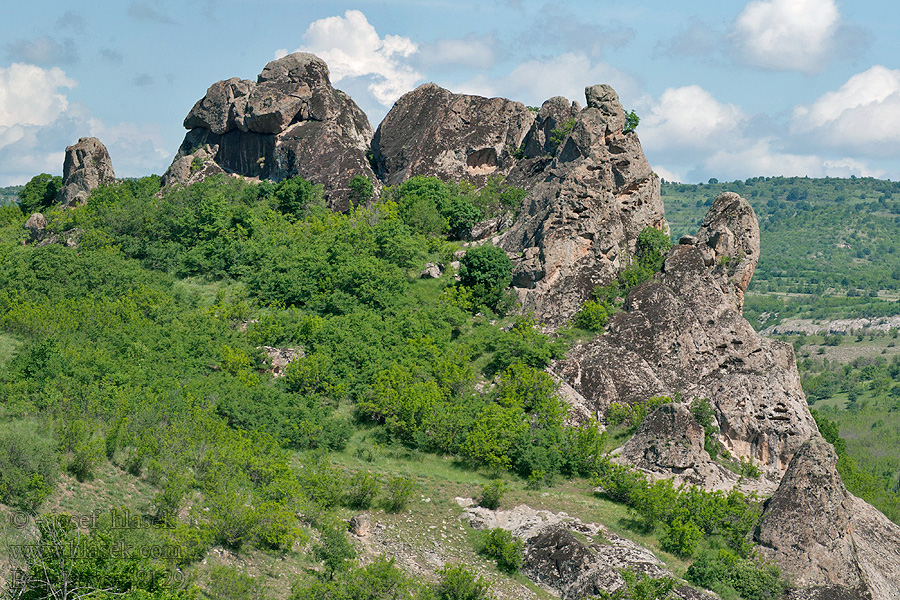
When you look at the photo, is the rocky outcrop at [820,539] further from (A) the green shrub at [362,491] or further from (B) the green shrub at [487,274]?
(B) the green shrub at [487,274]

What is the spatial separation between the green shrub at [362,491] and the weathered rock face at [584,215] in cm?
1691

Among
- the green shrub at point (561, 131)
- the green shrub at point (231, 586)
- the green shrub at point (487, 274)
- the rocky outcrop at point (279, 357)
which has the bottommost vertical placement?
the green shrub at point (231, 586)

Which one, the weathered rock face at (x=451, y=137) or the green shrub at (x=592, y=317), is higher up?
the weathered rock face at (x=451, y=137)

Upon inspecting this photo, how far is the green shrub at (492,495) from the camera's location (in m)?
33.5

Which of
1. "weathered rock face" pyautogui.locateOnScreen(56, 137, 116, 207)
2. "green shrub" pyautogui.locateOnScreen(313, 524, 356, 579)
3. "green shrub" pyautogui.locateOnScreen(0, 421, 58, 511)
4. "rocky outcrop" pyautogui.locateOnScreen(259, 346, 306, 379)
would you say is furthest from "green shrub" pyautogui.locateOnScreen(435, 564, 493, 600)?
"weathered rock face" pyautogui.locateOnScreen(56, 137, 116, 207)

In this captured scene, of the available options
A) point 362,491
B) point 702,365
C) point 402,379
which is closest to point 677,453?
point 702,365

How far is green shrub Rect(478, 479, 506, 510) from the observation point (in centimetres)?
3350

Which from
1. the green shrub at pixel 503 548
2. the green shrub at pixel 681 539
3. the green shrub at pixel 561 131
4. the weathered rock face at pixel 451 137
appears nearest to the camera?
the green shrub at pixel 503 548

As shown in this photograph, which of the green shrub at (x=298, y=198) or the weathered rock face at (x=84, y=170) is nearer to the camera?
the green shrub at (x=298, y=198)

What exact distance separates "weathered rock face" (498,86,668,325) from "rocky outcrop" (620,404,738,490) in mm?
10417

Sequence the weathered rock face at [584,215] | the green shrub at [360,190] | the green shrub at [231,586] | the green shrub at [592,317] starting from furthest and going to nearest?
1. the green shrub at [360,190]
2. the weathered rock face at [584,215]
3. the green shrub at [592,317]
4. the green shrub at [231,586]

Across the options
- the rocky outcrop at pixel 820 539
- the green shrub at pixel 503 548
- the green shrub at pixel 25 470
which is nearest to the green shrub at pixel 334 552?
the green shrub at pixel 503 548

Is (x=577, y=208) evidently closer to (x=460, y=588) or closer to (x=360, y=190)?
(x=360, y=190)

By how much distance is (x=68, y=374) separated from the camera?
119 feet
